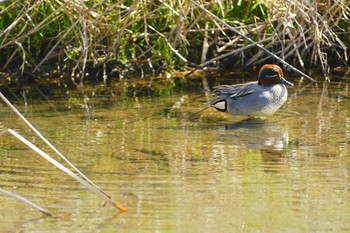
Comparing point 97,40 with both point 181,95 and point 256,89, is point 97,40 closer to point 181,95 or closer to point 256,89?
point 181,95

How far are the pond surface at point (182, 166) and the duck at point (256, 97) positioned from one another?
A: 4.3 inches

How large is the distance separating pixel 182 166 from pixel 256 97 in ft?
6.53

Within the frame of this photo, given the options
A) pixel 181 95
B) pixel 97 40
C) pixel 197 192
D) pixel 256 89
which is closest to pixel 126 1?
pixel 97 40

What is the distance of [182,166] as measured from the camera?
6211 mm

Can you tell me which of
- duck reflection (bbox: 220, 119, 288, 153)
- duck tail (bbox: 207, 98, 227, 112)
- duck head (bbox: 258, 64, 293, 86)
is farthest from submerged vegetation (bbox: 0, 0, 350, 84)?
duck reflection (bbox: 220, 119, 288, 153)

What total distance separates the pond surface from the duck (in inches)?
4.3

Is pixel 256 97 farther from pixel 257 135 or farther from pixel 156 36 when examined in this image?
pixel 156 36

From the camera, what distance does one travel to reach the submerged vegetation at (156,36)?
8.70 meters

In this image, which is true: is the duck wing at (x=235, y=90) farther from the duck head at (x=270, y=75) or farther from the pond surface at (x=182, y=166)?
the pond surface at (x=182, y=166)

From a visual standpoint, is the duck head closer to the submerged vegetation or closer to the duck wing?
the duck wing

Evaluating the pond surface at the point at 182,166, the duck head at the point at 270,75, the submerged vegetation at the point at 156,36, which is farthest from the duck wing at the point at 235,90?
the submerged vegetation at the point at 156,36

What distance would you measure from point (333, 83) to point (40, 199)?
465 cm

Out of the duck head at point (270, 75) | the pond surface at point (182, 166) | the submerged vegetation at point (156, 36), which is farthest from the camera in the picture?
the submerged vegetation at point (156, 36)

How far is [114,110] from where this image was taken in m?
8.20
